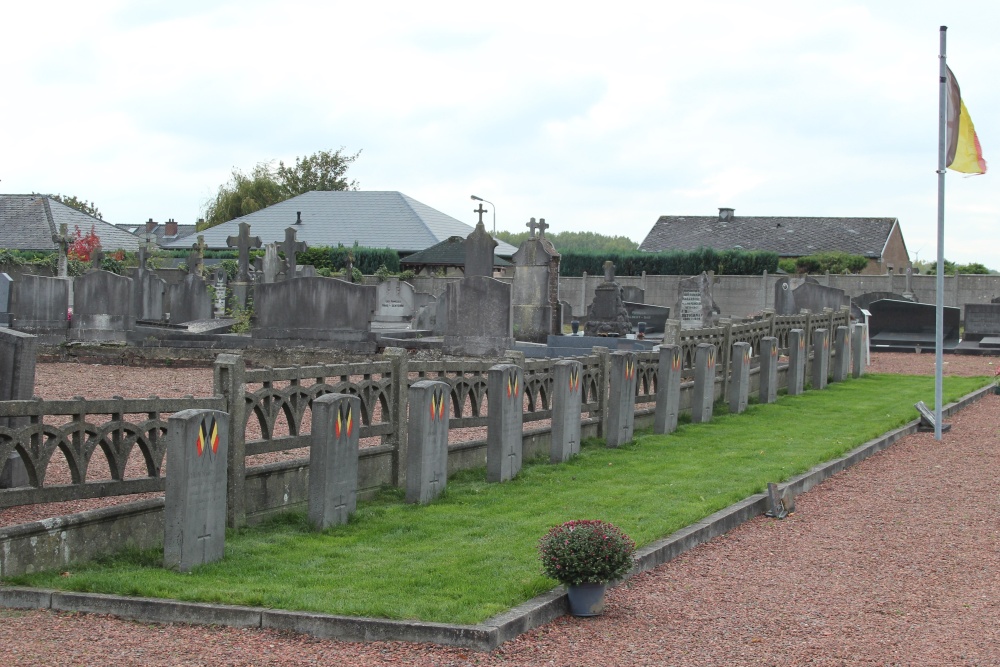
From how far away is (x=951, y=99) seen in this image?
14188mm

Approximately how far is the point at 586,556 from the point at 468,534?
1.99 metres

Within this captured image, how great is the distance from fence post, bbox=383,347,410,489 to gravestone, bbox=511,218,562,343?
53.0 ft

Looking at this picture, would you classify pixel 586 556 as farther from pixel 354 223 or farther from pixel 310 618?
pixel 354 223

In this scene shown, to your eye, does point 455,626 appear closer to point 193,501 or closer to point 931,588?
point 193,501

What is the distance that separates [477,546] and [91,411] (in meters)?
2.87

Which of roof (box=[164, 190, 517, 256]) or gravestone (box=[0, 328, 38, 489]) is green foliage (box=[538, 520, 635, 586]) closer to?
gravestone (box=[0, 328, 38, 489])

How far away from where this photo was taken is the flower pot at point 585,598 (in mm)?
6703

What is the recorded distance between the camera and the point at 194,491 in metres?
7.15

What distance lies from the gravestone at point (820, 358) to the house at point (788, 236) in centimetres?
4125

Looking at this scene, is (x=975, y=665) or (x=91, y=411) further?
(x=91, y=411)

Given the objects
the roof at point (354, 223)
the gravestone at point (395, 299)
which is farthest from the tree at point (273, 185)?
the gravestone at point (395, 299)

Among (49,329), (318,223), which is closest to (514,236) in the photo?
(318,223)

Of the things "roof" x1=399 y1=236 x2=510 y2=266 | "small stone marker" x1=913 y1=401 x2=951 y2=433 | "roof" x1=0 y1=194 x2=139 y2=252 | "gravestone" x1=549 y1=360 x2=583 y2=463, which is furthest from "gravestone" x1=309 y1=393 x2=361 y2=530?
"roof" x1=0 y1=194 x2=139 y2=252

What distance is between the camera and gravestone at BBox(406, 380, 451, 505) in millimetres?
9469
